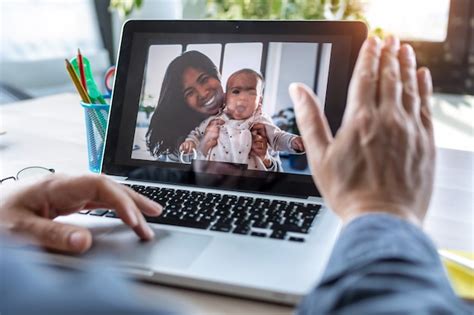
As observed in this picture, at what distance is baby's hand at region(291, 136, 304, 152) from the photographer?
808 millimetres

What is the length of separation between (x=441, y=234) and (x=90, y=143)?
0.60 m

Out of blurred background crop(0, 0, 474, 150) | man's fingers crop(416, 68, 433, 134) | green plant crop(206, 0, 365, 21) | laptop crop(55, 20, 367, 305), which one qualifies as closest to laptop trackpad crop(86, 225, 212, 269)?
laptop crop(55, 20, 367, 305)

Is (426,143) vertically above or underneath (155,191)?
above

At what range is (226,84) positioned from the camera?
842 millimetres

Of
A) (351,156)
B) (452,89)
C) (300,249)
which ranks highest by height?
(351,156)

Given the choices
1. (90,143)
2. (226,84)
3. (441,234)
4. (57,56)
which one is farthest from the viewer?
(57,56)

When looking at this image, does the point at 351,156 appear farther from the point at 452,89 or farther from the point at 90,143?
the point at 452,89

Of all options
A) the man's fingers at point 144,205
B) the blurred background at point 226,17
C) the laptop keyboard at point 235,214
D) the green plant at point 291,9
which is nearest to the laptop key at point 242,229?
the laptop keyboard at point 235,214

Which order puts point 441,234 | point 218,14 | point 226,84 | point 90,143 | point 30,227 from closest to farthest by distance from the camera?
point 30,227, point 441,234, point 226,84, point 90,143, point 218,14

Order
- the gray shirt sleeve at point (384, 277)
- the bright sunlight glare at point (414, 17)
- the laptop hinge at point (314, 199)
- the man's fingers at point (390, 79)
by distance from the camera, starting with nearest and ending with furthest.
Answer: the gray shirt sleeve at point (384, 277) < the man's fingers at point (390, 79) < the laptop hinge at point (314, 199) < the bright sunlight glare at point (414, 17)

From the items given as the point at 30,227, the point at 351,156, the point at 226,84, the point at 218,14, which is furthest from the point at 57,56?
the point at 351,156

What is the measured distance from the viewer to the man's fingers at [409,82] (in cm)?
56

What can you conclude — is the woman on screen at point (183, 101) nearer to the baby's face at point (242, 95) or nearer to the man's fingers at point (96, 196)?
the baby's face at point (242, 95)

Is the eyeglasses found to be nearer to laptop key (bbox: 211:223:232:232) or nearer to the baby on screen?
the baby on screen
